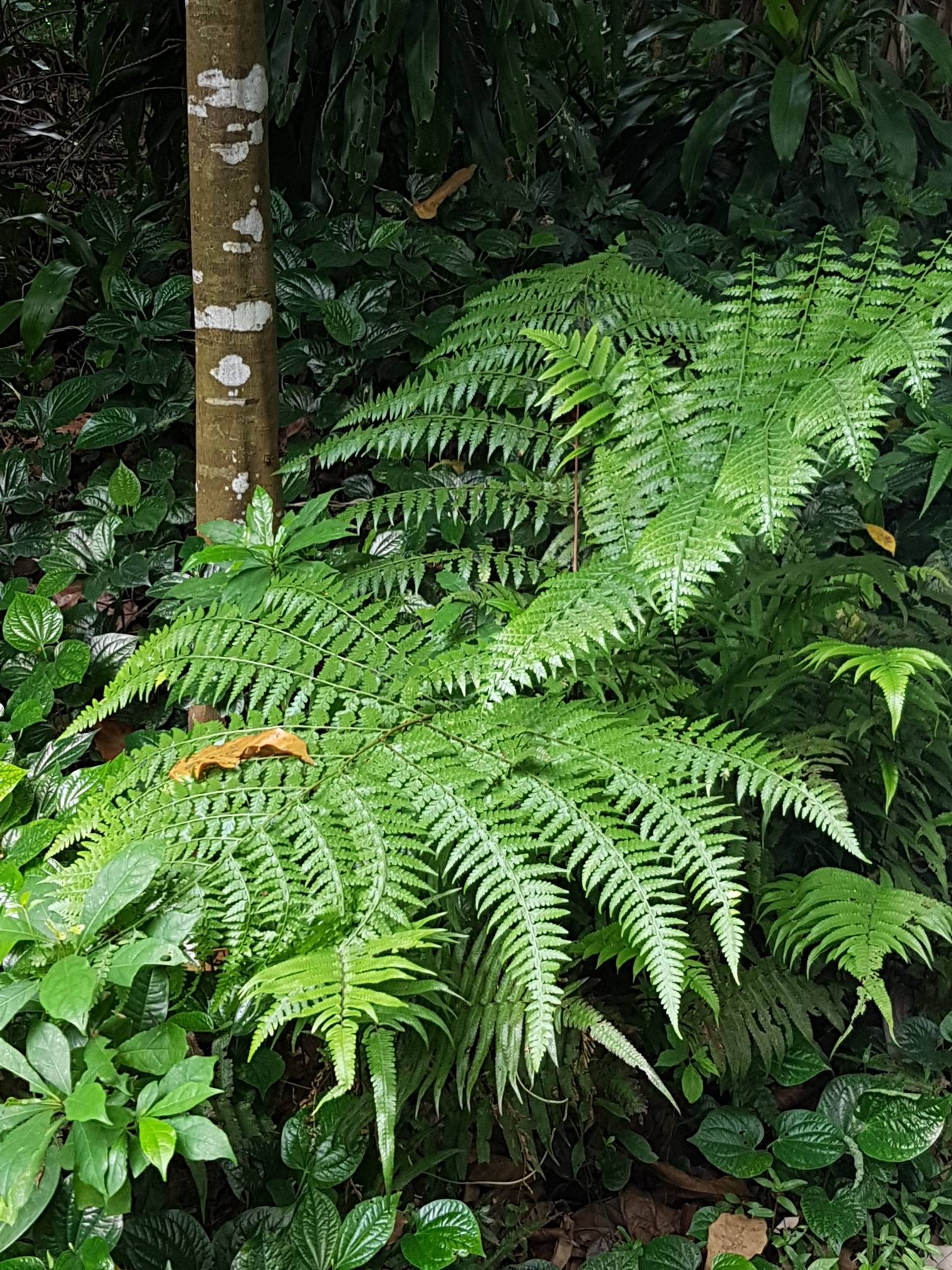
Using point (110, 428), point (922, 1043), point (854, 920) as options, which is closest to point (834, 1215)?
point (922, 1043)

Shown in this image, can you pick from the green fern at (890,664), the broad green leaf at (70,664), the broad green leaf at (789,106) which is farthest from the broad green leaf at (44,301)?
the green fern at (890,664)

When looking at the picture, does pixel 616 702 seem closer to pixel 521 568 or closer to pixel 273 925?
pixel 521 568

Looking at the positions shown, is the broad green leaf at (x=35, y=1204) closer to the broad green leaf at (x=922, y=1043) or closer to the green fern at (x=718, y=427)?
the green fern at (x=718, y=427)

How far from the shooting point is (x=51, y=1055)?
1137 millimetres

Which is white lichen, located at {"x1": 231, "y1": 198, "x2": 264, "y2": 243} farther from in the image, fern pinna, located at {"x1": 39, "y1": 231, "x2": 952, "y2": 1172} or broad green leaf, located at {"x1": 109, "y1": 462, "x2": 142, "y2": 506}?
broad green leaf, located at {"x1": 109, "y1": 462, "x2": 142, "y2": 506}

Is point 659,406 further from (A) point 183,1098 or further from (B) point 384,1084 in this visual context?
(A) point 183,1098

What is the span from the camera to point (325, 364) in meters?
2.73

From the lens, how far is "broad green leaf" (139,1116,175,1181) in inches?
41.6

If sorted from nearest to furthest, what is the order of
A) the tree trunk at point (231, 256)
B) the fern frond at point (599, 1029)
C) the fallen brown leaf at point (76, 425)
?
the fern frond at point (599, 1029), the tree trunk at point (231, 256), the fallen brown leaf at point (76, 425)

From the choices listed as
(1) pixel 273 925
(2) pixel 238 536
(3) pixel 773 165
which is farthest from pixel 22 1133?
(3) pixel 773 165

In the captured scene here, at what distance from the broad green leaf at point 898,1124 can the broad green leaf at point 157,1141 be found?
3.46 ft

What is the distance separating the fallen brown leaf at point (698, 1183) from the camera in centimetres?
164

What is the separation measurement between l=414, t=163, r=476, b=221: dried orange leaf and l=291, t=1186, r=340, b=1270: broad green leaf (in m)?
2.53

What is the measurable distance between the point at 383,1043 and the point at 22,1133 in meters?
0.38
